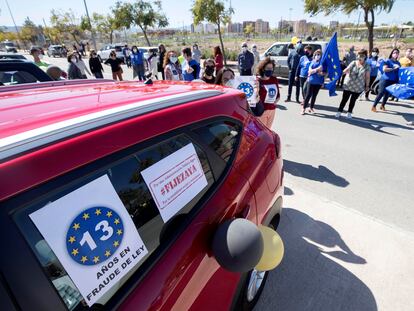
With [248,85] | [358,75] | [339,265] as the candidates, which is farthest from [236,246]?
[358,75]

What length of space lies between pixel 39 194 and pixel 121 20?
34641 millimetres

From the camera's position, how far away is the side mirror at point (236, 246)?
1.36 metres

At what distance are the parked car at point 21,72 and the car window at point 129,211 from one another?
343 cm

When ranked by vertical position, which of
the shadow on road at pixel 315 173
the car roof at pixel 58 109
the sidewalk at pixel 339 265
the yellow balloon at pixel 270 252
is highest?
the car roof at pixel 58 109

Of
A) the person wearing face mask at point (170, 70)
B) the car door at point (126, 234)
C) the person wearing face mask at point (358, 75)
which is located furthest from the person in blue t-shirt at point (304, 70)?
the car door at point (126, 234)

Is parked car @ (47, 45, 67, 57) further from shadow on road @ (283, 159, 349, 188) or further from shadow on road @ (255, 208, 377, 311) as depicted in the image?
shadow on road @ (255, 208, 377, 311)

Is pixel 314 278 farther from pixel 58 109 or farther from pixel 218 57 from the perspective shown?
pixel 218 57

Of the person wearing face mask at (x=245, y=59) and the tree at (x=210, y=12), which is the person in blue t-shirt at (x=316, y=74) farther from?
the tree at (x=210, y=12)

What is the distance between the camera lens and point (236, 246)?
53.6 inches

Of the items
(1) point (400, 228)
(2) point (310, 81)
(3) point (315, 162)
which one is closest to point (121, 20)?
(2) point (310, 81)

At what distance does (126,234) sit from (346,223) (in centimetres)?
301

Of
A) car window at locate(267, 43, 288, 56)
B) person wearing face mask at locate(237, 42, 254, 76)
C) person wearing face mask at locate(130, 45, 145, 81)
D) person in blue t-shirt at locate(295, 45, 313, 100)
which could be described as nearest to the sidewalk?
person in blue t-shirt at locate(295, 45, 313, 100)

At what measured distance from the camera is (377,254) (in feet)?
9.19

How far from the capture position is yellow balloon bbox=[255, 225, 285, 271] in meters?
1.88
